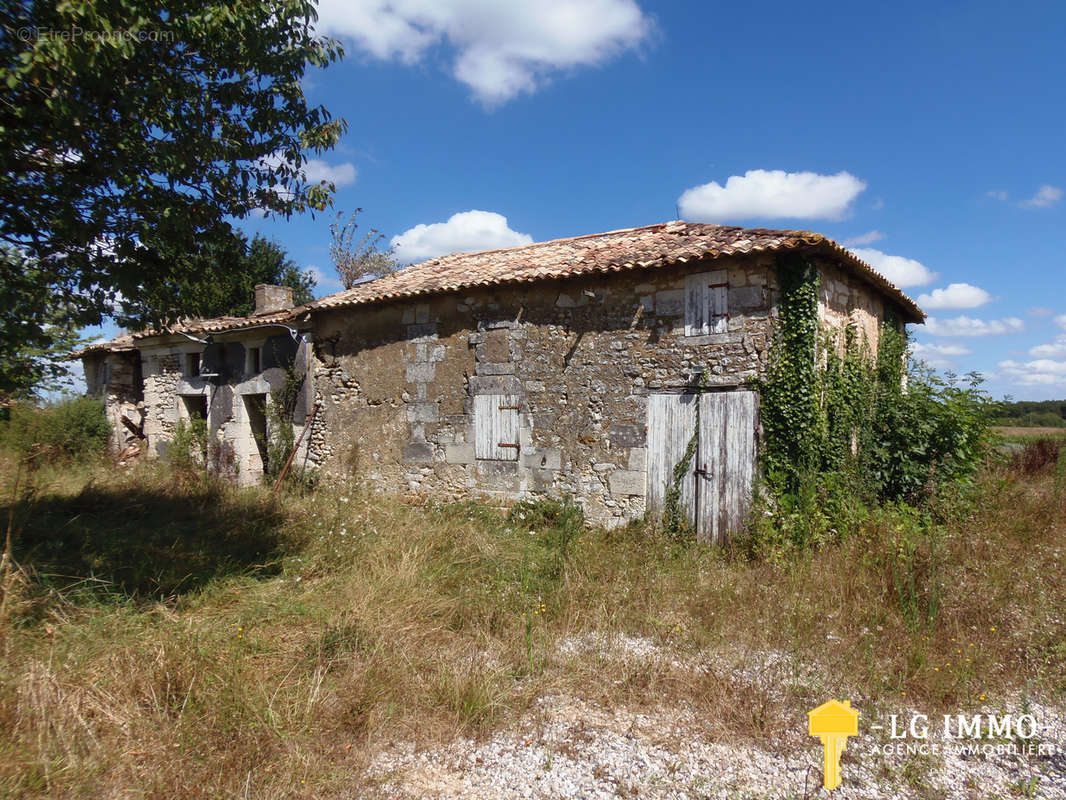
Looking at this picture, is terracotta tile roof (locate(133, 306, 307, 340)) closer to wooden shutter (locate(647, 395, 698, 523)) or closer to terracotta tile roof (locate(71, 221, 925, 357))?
terracotta tile roof (locate(71, 221, 925, 357))

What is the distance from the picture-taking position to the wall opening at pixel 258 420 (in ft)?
36.9

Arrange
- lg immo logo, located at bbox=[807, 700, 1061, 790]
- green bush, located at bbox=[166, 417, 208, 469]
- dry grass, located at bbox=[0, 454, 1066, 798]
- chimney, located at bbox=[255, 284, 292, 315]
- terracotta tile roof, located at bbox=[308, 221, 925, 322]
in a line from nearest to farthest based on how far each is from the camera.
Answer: dry grass, located at bbox=[0, 454, 1066, 798] → lg immo logo, located at bbox=[807, 700, 1061, 790] → terracotta tile roof, located at bbox=[308, 221, 925, 322] → green bush, located at bbox=[166, 417, 208, 469] → chimney, located at bbox=[255, 284, 292, 315]

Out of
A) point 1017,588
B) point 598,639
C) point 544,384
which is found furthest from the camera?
point 544,384

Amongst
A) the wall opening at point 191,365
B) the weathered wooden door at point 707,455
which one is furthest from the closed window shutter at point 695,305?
the wall opening at point 191,365

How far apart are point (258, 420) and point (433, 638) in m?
8.63

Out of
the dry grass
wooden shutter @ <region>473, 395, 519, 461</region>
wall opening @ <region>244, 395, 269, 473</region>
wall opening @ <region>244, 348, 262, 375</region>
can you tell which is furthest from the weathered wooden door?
wall opening @ <region>244, 395, 269, 473</region>

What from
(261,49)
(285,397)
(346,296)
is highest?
(261,49)

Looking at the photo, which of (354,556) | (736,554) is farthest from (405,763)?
(736,554)

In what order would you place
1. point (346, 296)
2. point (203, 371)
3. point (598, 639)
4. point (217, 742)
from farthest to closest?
point (203, 371) → point (346, 296) → point (598, 639) → point (217, 742)

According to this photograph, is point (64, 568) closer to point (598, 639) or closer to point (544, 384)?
point (598, 639)

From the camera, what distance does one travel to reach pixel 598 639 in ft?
14.3

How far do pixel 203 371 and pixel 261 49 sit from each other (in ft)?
27.9

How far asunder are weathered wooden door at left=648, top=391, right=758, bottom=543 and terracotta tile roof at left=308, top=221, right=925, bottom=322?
1636 mm

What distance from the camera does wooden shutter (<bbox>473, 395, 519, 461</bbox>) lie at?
26.5 ft
